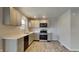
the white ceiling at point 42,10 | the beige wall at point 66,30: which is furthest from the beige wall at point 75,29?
the white ceiling at point 42,10

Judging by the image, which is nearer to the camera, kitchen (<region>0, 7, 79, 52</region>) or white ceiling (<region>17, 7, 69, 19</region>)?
kitchen (<region>0, 7, 79, 52</region>)

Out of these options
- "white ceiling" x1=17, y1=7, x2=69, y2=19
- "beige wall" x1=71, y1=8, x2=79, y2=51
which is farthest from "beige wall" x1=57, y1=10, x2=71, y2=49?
"white ceiling" x1=17, y1=7, x2=69, y2=19

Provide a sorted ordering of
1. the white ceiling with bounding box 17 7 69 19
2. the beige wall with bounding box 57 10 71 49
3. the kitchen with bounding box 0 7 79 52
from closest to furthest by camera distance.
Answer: the kitchen with bounding box 0 7 79 52, the white ceiling with bounding box 17 7 69 19, the beige wall with bounding box 57 10 71 49

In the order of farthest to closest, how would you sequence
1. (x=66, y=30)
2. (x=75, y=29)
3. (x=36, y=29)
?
(x=36, y=29) < (x=66, y=30) < (x=75, y=29)

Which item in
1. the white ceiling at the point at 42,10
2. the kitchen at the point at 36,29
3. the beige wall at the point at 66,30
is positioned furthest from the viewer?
the beige wall at the point at 66,30

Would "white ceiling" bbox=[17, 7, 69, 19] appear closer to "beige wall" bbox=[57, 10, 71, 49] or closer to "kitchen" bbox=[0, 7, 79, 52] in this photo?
"kitchen" bbox=[0, 7, 79, 52]

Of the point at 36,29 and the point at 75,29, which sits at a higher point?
the point at 75,29

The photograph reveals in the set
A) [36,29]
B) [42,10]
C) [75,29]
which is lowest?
[36,29]

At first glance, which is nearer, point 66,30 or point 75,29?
point 75,29

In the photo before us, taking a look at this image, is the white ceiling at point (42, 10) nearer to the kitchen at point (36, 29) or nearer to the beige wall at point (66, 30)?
the kitchen at point (36, 29)

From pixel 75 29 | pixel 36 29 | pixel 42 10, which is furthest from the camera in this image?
pixel 36 29

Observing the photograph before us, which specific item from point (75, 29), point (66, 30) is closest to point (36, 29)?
point (66, 30)

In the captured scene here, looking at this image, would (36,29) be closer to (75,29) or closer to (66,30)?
(66,30)
